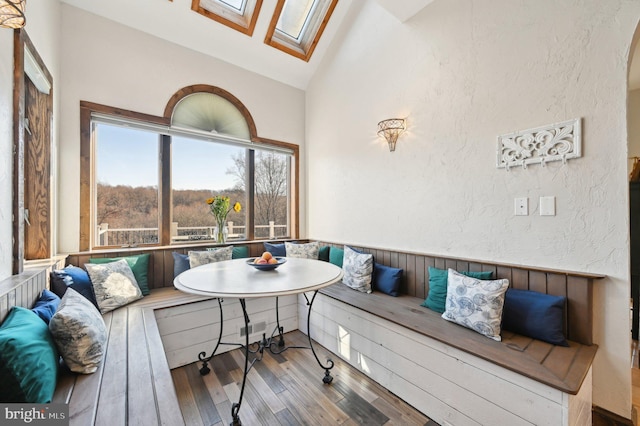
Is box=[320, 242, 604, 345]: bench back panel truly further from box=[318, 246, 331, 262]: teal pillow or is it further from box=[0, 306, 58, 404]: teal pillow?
box=[0, 306, 58, 404]: teal pillow

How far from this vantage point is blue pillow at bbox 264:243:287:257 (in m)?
3.36

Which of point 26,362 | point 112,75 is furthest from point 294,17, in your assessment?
point 26,362

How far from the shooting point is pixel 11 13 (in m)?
1.14

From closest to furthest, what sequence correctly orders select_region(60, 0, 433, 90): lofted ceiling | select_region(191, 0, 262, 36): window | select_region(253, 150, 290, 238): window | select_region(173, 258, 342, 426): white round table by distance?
select_region(173, 258, 342, 426): white round table < select_region(60, 0, 433, 90): lofted ceiling < select_region(191, 0, 262, 36): window < select_region(253, 150, 290, 238): window

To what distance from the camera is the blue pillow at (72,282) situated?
1866 millimetres

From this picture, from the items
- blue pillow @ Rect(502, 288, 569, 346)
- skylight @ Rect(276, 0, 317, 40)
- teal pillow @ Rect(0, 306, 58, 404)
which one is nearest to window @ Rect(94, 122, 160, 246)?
teal pillow @ Rect(0, 306, 58, 404)

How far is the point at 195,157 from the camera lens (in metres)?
3.17

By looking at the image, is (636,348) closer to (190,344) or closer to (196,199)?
(190,344)

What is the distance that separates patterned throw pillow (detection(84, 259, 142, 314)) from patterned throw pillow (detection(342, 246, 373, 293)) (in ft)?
6.35

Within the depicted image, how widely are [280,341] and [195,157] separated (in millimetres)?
2331

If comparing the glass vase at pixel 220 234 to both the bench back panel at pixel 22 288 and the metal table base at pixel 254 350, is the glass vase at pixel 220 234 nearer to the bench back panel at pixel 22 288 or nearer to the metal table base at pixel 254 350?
the metal table base at pixel 254 350

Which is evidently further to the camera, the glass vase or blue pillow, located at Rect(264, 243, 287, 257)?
blue pillow, located at Rect(264, 243, 287, 257)

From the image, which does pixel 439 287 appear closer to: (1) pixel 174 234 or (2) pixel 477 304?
(2) pixel 477 304

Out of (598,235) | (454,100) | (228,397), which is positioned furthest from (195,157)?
(598,235)
